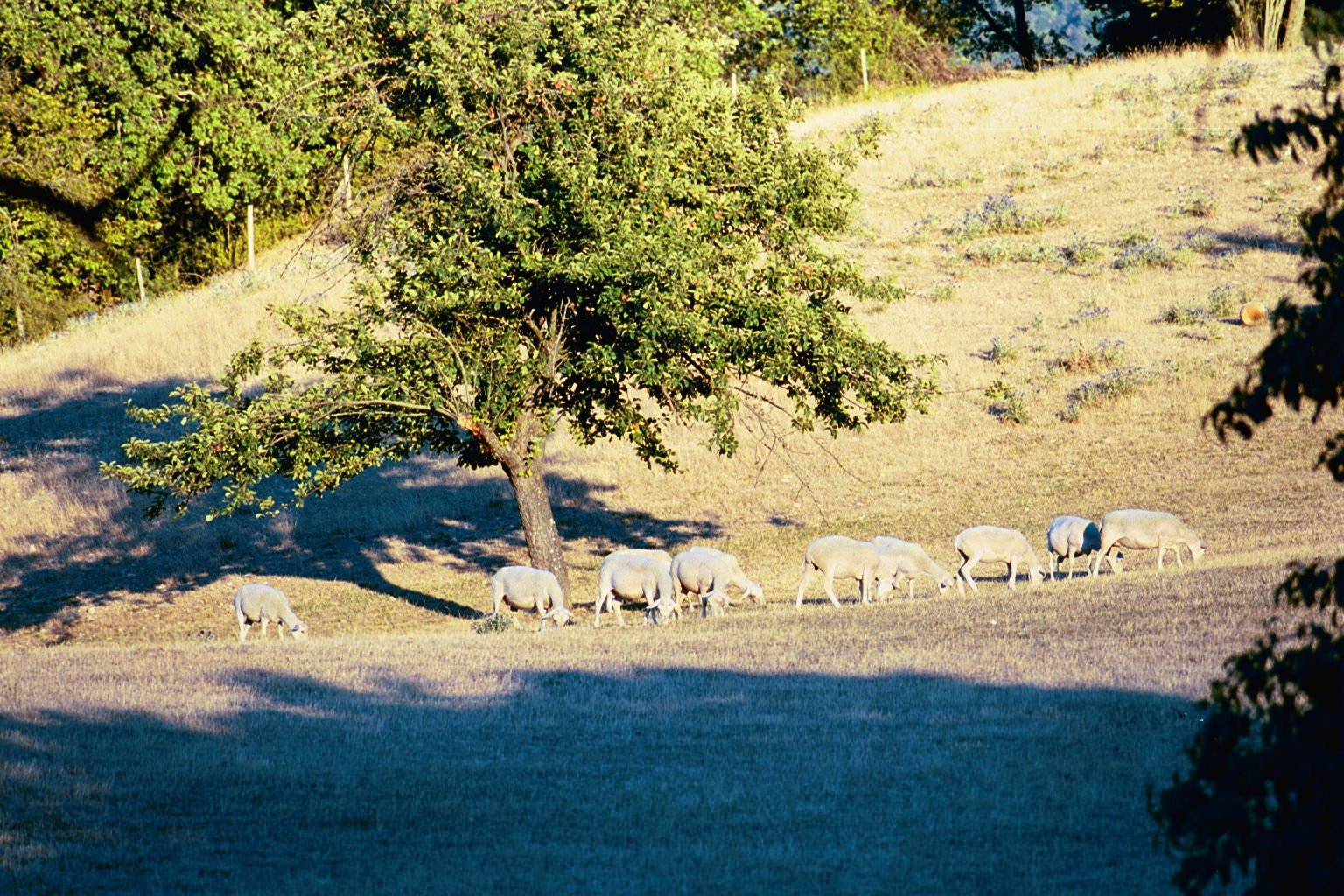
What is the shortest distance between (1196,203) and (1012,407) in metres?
15.4

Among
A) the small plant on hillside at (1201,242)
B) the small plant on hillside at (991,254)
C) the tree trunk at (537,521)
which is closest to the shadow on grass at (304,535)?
the tree trunk at (537,521)

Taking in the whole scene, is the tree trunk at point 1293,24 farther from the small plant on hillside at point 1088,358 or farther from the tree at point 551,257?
the tree at point 551,257

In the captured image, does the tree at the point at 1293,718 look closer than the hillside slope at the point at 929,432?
Yes

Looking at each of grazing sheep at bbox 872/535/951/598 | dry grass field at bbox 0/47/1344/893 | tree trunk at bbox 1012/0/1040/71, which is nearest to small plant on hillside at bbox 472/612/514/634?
dry grass field at bbox 0/47/1344/893

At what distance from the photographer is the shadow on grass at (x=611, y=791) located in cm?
904

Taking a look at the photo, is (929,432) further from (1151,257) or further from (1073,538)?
(1073,538)

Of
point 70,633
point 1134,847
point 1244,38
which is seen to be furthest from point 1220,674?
point 1244,38

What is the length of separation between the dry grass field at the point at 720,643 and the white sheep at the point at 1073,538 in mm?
1305

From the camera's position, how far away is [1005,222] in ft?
153

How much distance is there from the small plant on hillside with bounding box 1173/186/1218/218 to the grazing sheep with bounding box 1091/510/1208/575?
2683 centimetres

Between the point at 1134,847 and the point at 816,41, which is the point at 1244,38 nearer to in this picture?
the point at 816,41

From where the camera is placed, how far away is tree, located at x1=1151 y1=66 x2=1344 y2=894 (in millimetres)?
5496

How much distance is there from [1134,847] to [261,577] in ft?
72.5

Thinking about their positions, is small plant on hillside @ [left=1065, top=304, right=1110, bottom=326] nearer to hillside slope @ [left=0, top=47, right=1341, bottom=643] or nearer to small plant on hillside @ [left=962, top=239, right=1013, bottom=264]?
hillside slope @ [left=0, top=47, right=1341, bottom=643]
